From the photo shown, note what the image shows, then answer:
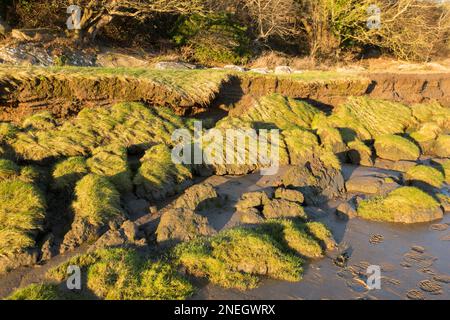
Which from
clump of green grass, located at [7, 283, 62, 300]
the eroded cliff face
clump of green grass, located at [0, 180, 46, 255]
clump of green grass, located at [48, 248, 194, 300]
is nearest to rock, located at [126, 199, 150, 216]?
clump of green grass, located at [0, 180, 46, 255]

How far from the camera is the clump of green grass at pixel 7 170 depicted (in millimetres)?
6754

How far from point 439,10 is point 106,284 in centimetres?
3061

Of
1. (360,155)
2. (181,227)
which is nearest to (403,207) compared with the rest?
(360,155)

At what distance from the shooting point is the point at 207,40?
18.1m

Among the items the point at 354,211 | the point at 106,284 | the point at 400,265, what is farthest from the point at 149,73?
the point at 400,265

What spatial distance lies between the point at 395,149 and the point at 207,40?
10.00 metres

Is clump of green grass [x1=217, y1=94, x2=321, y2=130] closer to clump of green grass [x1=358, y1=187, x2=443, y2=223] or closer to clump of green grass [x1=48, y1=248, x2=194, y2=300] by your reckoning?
clump of green grass [x1=358, y1=187, x2=443, y2=223]

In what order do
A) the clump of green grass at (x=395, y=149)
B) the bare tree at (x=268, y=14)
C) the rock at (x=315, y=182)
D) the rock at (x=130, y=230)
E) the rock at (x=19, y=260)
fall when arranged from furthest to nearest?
the bare tree at (x=268, y=14)
the clump of green grass at (x=395, y=149)
the rock at (x=315, y=182)
the rock at (x=130, y=230)
the rock at (x=19, y=260)

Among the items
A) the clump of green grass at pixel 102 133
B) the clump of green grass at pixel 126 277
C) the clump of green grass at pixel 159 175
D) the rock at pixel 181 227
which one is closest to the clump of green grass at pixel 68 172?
the clump of green grass at pixel 102 133

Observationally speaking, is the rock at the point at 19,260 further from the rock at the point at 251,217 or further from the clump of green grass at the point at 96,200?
the rock at the point at 251,217

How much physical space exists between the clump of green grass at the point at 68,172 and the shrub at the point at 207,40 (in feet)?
36.8

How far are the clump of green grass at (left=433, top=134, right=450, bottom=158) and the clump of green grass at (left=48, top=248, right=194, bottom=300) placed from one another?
367 inches

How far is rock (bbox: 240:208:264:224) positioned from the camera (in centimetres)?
676
